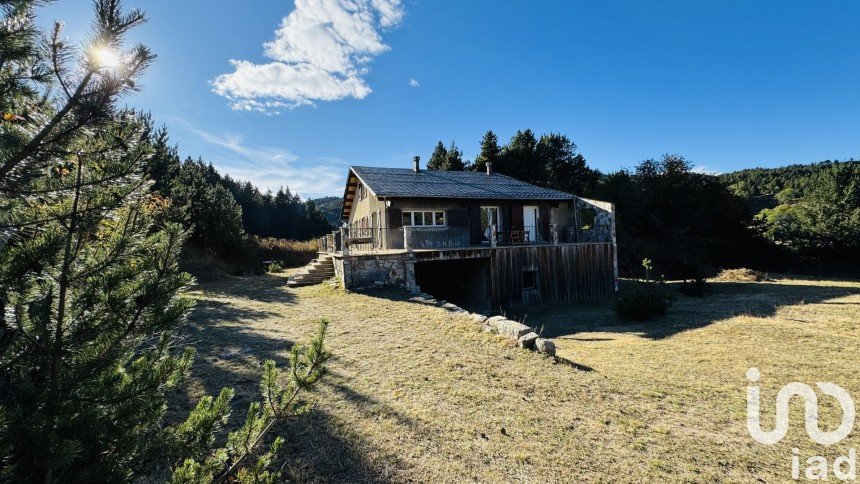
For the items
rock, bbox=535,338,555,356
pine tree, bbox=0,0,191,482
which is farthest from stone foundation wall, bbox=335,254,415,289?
pine tree, bbox=0,0,191,482

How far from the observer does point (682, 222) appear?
2947 centimetres

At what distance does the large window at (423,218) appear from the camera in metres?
17.4

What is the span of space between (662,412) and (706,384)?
1736 millimetres

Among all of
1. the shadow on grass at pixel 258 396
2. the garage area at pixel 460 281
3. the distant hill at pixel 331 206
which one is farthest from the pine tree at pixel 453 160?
the distant hill at pixel 331 206

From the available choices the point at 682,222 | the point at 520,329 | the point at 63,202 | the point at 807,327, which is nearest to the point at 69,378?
the point at 63,202

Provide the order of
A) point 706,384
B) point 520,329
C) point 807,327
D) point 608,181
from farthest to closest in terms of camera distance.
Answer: point 608,181
point 807,327
point 520,329
point 706,384

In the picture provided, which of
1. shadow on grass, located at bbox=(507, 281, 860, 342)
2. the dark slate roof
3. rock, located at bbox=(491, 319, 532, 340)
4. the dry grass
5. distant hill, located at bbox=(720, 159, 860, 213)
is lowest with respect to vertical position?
shadow on grass, located at bbox=(507, 281, 860, 342)

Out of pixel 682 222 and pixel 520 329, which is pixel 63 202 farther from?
pixel 682 222

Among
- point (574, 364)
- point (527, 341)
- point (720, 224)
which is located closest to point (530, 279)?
point (527, 341)

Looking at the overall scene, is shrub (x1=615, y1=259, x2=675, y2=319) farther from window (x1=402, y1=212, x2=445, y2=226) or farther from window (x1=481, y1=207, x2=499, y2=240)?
window (x1=402, y1=212, x2=445, y2=226)

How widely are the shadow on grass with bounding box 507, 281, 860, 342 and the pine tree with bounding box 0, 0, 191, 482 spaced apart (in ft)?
33.8

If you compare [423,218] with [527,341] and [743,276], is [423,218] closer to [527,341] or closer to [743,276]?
[527,341]
